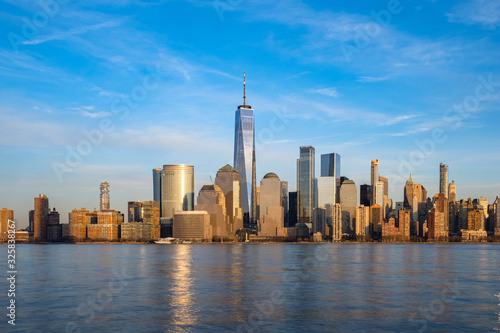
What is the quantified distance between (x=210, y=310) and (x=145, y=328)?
465 inches

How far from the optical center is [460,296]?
7975cm

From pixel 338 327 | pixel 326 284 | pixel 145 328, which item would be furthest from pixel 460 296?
pixel 145 328

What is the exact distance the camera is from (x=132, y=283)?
319ft

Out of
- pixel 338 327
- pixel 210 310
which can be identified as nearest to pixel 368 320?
pixel 338 327

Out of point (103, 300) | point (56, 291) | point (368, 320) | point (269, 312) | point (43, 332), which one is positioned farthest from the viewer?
point (56, 291)

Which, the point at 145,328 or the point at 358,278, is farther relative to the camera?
the point at 358,278

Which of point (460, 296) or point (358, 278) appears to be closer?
point (460, 296)

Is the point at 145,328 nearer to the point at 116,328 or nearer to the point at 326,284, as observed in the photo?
the point at 116,328

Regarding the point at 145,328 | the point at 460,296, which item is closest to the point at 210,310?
the point at 145,328

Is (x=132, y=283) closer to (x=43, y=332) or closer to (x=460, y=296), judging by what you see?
(x=43, y=332)

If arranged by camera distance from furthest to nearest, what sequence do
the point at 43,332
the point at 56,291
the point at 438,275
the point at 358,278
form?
the point at 438,275 → the point at 358,278 → the point at 56,291 → the point at 43,332

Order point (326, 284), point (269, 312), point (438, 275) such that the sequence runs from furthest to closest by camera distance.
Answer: point (438, 275), point (326, 284), point (269, 312)

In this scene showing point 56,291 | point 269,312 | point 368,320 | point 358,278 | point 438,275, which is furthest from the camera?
point 438,275

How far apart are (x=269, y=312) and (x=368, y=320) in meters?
12.8
